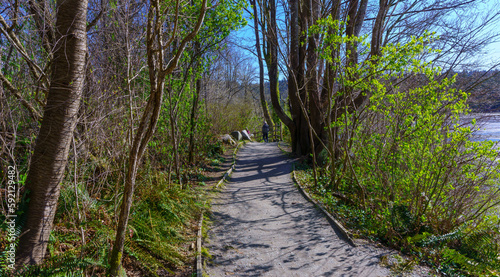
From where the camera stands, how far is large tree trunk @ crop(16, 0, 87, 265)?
9.96 ft

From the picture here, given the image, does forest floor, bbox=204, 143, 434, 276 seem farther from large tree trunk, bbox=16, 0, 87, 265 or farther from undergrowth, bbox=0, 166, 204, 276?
large tree trunk, bbox=16, 0, 87, 265

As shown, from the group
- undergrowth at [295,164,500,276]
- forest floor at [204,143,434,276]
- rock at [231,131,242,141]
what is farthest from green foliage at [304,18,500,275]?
rock at [231,131,242,141]

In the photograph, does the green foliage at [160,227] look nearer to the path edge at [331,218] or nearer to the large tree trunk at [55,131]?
the large tree trunk at [55,131]

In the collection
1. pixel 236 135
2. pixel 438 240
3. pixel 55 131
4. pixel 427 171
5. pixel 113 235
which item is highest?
pixel 55 131

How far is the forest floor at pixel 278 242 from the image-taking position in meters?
4.41

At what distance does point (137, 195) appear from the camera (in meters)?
5.46

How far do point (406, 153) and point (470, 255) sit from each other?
6.73 feet

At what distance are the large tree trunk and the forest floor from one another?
2.19 metres

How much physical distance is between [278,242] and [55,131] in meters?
3.95

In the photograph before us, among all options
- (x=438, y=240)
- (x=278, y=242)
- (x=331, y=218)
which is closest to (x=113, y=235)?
(x=278, y=242)

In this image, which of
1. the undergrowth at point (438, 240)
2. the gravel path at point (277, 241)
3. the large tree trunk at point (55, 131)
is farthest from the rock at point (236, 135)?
the large tree trunk at point (55, 131)

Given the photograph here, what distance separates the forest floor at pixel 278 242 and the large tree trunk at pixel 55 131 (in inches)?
86.1

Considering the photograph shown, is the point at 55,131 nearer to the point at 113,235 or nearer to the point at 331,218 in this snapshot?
the point at 113,235

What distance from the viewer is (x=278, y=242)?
209 inches
